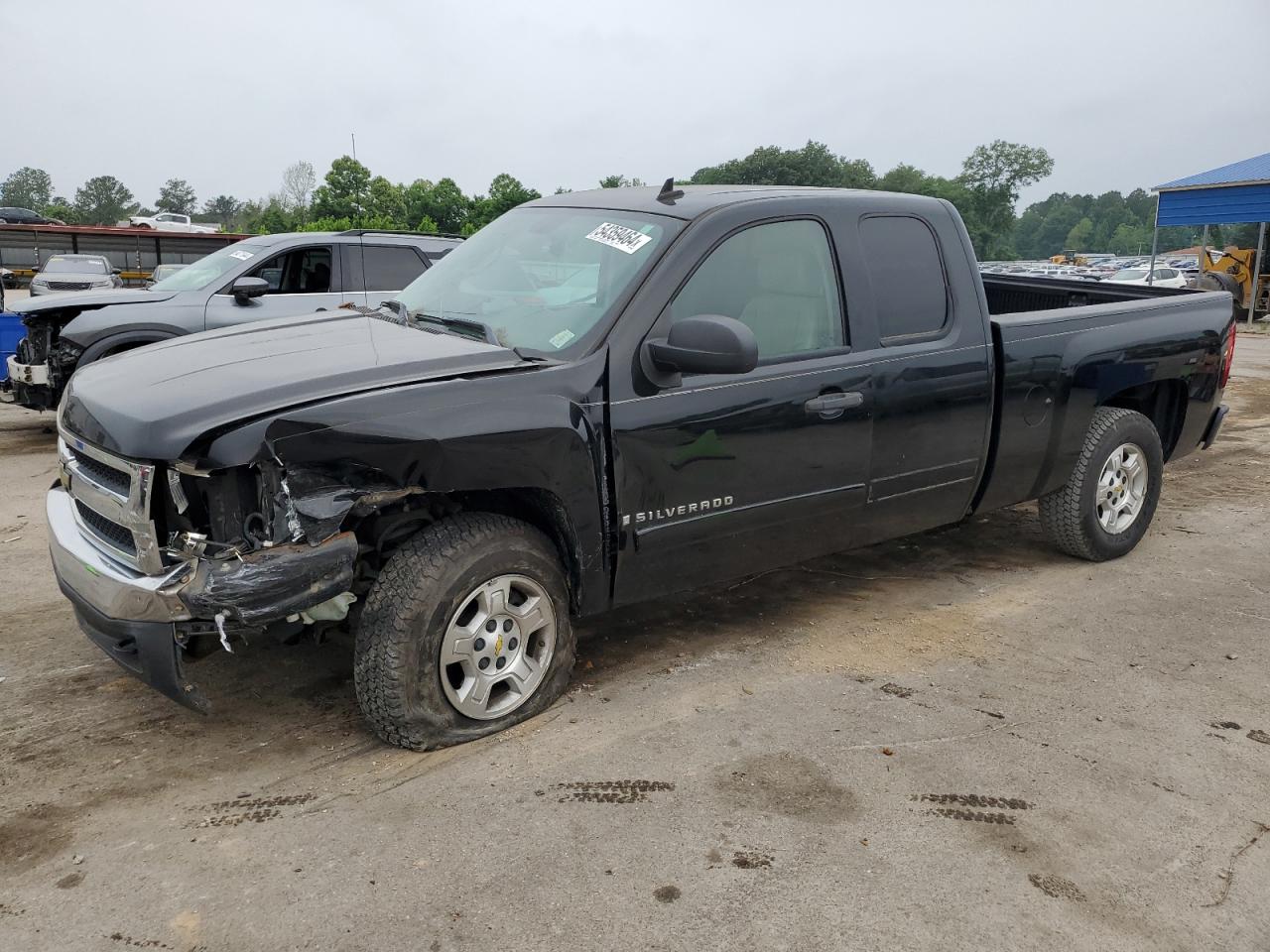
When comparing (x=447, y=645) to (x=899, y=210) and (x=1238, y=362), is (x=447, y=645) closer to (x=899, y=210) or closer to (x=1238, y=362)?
(x=899, y=210)

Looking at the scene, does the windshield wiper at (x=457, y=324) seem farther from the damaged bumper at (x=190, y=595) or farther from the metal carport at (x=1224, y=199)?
the metal carport at (x=1224, y=199)

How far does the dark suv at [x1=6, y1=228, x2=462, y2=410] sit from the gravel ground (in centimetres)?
388

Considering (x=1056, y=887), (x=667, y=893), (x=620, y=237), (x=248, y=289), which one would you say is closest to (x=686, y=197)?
(x=620, y=237)

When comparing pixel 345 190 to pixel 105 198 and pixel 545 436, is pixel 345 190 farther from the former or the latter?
pixel 105 198

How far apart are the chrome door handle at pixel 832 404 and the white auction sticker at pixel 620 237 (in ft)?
2.92

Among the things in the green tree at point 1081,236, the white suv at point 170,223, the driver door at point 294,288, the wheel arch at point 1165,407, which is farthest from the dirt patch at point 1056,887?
the green tree at point 1081,236

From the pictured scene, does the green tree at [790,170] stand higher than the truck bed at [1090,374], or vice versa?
the green tree at [790,170]

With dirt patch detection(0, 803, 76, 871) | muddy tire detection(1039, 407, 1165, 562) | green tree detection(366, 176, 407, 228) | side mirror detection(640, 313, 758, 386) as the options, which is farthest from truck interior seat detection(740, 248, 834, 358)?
green tree detection(366, 176, 407, 228)

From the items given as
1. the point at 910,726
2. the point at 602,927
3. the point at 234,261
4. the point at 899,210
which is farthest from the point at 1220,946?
the point at 234,261

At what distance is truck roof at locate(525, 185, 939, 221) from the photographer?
3.94 metres

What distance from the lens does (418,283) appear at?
4445 mm

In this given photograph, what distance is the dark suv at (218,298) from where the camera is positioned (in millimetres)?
7984

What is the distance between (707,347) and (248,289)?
231 inches

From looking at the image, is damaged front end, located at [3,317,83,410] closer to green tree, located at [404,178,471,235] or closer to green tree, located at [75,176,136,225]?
green tree, located at [404,178,471,235]
